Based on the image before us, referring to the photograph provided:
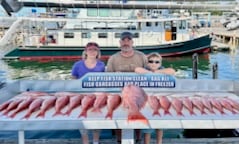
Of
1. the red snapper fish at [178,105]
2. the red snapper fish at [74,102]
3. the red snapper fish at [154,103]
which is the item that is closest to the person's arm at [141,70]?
the red snapper fish at [154,103]

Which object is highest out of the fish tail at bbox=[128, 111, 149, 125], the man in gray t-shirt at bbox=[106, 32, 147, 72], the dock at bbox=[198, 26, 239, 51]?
the dock at bbox=[198, 26, 239, 51]

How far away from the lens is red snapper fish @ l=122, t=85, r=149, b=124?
3338 mm

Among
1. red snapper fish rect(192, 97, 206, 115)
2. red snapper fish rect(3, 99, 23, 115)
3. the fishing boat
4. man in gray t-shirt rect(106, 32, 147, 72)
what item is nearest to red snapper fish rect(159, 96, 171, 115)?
red snapper fish rect(192, 97, 206, 115)

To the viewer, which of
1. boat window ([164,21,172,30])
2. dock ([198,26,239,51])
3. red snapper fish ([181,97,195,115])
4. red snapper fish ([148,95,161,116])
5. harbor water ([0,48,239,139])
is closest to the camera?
red snapper fish ([148,95,161,116])

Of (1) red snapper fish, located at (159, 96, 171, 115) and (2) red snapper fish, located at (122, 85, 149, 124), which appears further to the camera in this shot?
(1) red snapper fish, located at (159, 96, 171, 115)

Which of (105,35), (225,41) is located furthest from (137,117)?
(225,41)

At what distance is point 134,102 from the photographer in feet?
11.9

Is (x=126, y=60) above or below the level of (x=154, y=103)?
above

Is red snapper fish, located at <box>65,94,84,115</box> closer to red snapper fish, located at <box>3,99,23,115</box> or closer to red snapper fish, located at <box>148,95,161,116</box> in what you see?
red snapper fish, located at <box>3,99,23,115</box>

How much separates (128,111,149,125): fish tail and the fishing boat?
22.0 meters

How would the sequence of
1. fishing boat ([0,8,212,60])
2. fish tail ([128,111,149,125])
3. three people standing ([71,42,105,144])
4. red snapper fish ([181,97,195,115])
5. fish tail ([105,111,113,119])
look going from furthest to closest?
fishing boat ([0,8,212,60]) < three people standing ([71,42,105,144]) < red snapper fish ([181,97,195,115]) < fish tail ([105,111,113,119]) < fish tail ([128,111,149,125])

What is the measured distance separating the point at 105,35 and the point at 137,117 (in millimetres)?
22966

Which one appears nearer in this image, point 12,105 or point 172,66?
point 12,105

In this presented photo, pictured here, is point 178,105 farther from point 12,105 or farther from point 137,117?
point 12,105
